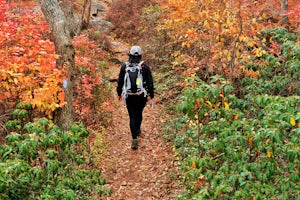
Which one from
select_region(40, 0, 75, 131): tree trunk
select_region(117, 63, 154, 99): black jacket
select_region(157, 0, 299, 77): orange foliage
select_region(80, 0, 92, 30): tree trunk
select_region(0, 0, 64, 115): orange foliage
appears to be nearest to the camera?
select_region(0, 0, 64, 115): orange foliage

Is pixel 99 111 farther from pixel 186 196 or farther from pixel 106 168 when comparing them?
pixel 186 196

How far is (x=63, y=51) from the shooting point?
571 centimetres

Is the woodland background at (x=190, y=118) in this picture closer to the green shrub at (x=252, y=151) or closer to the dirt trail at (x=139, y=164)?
the green shrub at (x=252, y=151)

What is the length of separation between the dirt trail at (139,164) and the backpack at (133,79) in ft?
5.28

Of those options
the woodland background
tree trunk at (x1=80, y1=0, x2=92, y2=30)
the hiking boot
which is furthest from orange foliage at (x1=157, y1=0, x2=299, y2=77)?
tree trunk at (x1=80, y1=0, x2=92, y2=30)

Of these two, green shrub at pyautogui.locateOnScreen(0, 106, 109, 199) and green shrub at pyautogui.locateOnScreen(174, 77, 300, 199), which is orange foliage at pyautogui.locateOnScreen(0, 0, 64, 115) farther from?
green shrub at pyautogui.locateOnScreen(174, 77, 300, 199)

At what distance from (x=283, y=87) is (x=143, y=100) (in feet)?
9.36

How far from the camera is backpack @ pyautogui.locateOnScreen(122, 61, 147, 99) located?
654 centimetres

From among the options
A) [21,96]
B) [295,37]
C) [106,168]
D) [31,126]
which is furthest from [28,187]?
[295,37]

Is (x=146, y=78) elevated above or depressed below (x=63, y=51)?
below

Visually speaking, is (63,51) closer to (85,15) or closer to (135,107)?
(135,107)

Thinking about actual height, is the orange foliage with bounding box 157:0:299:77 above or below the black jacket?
above

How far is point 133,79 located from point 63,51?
60.4 inches

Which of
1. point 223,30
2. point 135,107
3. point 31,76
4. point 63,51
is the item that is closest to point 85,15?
point 135,107
